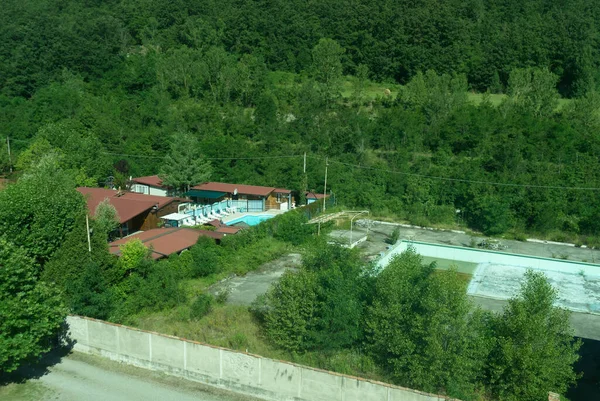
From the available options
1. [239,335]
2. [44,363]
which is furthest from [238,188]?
[44,363]

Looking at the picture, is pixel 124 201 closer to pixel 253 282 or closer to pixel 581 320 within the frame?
pixel 253 282

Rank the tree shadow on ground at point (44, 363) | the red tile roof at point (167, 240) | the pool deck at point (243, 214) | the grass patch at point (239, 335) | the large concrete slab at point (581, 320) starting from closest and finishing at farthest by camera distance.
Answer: the grass patch at point (239, 335) → the tree shadow on ground at point (44, 363) → the large concrete slab at point (581, 320) → the red tile roof at point (167, 240) → the pool deck at point (243, 214)


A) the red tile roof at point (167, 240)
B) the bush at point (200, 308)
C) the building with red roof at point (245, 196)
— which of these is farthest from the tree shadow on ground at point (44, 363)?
the building with red roof at point (245, 196)

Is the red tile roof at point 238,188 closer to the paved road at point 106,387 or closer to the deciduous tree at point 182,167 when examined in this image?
the deciduous tree at point 182,167

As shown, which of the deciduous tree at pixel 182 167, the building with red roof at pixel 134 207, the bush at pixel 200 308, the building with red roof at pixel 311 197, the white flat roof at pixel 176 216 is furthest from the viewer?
the building with red roof at pixel 311 197

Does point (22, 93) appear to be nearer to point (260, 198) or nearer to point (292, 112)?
point (292, 112)

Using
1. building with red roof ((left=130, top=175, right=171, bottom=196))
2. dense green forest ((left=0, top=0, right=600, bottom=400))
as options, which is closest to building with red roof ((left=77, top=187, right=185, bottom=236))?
dense green forest ((left=0, top=0, right=600, bottom=400))

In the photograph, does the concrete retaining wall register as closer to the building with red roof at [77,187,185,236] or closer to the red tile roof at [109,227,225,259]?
the red tile roof at [109,227,225,259]
